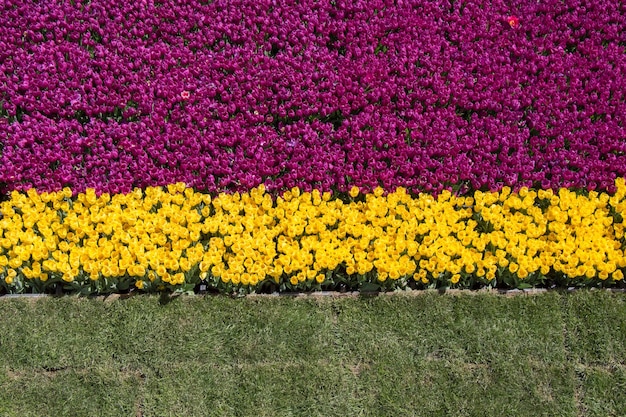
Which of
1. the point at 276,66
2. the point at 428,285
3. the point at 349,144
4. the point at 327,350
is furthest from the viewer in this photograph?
the point at 276,66

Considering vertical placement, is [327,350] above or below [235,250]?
below

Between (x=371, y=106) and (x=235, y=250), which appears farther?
(x=371, y=106)

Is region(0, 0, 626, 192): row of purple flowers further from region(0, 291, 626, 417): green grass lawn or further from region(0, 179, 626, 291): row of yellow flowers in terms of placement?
region(0, 291, 626, 417): green grass lawn

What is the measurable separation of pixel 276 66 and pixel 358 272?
2208 mm

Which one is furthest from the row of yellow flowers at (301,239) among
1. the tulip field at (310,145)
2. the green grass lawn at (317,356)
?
the green grass lawn at (317,356)

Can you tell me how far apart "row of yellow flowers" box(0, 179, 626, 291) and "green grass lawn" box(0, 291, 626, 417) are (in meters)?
0.21

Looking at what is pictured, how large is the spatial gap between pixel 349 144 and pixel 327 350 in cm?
180

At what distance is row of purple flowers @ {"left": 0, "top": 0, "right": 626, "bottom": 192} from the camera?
16.9 ft

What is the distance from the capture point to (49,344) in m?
4.34

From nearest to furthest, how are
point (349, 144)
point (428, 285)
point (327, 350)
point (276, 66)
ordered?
point (327, 350) < point (428, 285) < point (349, 144) < point (276, 66)

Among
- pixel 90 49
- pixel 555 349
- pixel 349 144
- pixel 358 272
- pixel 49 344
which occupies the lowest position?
pixel 49 344

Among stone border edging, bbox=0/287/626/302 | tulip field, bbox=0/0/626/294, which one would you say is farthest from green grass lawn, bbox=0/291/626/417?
tulip field, bbox=0/0/626/294

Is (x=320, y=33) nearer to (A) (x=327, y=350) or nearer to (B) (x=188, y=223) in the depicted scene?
(B) (x=188, y=223)

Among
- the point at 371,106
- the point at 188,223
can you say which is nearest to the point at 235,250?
the point at 188,223
